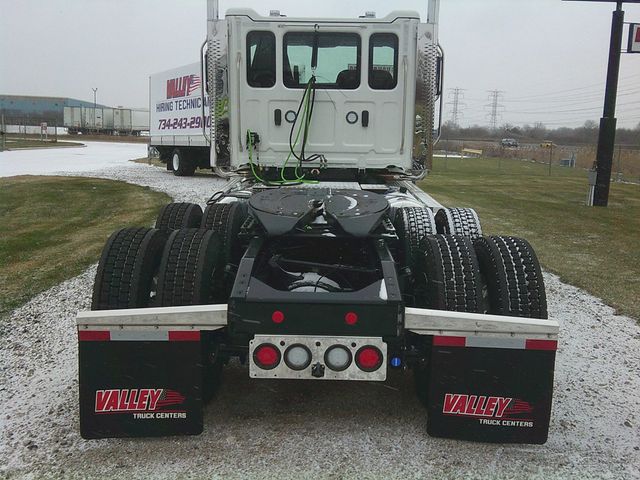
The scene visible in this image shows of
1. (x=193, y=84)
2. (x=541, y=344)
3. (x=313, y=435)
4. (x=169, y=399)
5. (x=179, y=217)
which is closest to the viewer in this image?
(x=541, y=344)

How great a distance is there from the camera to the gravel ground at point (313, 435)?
3.19 m

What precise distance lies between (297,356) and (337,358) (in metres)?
0.20

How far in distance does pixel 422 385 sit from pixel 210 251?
1489 millimetres

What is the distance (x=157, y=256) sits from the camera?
12.6 feet

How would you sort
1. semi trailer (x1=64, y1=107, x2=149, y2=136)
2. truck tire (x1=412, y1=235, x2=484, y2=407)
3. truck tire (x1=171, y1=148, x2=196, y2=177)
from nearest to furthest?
truck tire (x1=412, y1=235, x2=484, y2=407) < truck tire (x1=171, y1=148, x2=196, y2=177) < semi trailer (x1=64, y1=107, x2=149, y2=136)

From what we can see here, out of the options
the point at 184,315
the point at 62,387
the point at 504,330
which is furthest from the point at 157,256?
the point at 504,330

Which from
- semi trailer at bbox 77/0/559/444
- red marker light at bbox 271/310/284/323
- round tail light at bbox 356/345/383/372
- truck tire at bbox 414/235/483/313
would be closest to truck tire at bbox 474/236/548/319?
semi trailer at bbox 77/0/559/444

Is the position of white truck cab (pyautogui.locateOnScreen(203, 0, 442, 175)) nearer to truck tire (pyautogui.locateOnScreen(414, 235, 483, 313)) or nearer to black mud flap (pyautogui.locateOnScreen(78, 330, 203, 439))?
truck tire (pyautogui.locateOnScreen(414, 235, 483, 313))

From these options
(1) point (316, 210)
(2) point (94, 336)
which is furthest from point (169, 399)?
(1) point (316, 210)

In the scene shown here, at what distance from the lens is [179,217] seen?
546cm

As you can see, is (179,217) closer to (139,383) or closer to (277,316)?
(139,383)

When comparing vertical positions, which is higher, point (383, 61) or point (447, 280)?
point (383, 61)

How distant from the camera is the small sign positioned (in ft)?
51.7

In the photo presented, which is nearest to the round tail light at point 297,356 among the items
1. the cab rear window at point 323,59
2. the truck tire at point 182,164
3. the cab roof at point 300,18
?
the cab rear window at point 323,59
